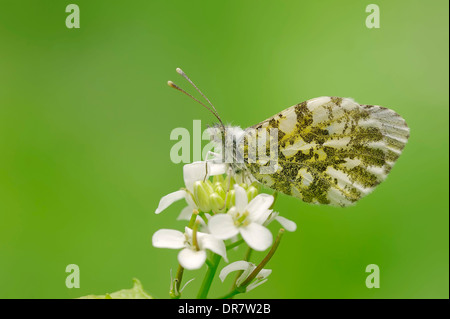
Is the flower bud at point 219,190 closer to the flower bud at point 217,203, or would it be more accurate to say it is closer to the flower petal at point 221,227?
the flower bud at point 217,203

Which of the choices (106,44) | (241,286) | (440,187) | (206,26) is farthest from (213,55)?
(241,286)

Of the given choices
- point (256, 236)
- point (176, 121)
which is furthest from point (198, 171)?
point (176, 121)

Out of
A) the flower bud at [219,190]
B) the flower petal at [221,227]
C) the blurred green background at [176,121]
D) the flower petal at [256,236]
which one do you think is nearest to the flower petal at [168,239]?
the flower petal at [221,227]

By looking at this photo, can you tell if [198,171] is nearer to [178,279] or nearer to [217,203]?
[217,203]

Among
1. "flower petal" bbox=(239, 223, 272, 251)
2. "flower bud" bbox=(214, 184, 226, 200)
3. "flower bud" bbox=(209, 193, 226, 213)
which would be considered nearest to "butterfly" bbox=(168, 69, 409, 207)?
"flower bud" bbox=(214, 184, 226, 200)

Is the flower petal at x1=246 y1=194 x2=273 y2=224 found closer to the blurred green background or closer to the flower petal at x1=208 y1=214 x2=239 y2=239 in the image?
the flower petal at x1=208 y1=214 x2=239 y2=239
